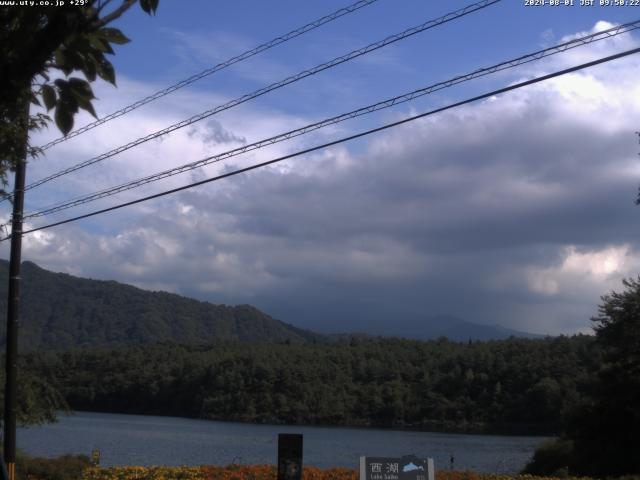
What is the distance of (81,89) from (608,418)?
3231 centimetres

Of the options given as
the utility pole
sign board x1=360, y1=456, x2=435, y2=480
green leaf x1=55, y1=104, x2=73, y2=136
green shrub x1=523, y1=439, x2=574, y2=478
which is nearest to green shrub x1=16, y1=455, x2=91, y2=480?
the utility pole

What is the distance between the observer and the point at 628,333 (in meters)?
33.3

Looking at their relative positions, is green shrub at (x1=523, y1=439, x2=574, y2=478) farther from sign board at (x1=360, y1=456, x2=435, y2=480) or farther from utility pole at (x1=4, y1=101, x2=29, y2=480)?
utility pole at (x1=4, y1=101, x2=29, y2=480)

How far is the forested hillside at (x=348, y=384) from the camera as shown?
74.9m

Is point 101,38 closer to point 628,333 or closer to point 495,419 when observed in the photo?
point 628,333

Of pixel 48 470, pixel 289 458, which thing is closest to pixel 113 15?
pixel 289 458

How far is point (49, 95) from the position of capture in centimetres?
412

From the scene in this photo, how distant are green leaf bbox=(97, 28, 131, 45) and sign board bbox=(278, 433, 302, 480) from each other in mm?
9294

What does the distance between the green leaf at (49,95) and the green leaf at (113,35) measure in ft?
1.19

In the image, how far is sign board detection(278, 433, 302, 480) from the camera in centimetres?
1253

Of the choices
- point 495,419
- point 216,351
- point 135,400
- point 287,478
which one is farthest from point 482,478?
point 216,351

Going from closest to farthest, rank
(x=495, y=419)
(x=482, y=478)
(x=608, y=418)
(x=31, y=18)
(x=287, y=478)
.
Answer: (x=31, y=18) → (x=287, y=478) → (x=482, y=478) → (x=608, y=418) → (x=495, y=419)

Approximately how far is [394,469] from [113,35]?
10179 mm

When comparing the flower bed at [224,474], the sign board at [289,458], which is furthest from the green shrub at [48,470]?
the sign board at [289,458]
